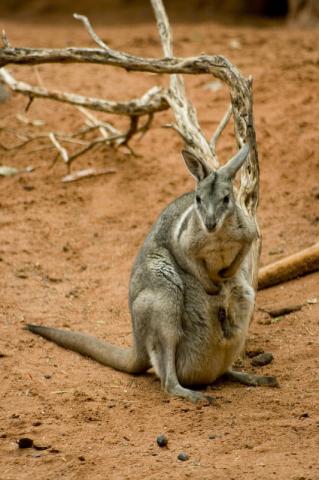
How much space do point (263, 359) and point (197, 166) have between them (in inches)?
56.3

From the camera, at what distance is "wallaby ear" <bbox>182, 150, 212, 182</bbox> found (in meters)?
5.41

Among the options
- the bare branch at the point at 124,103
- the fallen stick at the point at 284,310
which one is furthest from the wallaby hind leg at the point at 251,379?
the bare branch at the point at 124,103

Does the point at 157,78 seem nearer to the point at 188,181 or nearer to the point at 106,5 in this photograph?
the point at 188,181

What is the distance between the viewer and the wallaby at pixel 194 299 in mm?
5465

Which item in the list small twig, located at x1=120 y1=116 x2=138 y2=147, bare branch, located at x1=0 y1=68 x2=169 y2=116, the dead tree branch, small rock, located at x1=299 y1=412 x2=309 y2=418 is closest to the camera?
small rock, located at x1=299 y1=412 x2=309 y2=418

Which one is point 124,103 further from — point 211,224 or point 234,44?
point 234,44

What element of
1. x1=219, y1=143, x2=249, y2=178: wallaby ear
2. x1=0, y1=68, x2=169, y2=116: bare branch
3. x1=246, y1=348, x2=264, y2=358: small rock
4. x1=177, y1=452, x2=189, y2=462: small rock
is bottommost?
x1=246, y1=348, x2=264, y2=358: small rock

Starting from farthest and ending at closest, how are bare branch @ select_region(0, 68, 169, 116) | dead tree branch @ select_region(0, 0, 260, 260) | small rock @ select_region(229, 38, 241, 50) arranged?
small rock @ select_region(229, 38, 241, 50) < bare branch @ select_region(0, 68, 169, 116) < dead tree branch @ select_region(0, 0, 260, 260)

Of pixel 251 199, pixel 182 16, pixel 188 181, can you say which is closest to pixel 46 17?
pixel 182 16

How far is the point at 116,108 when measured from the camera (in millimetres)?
8664

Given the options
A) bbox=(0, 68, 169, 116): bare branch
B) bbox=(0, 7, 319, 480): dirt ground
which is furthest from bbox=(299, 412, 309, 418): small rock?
bbox=(0, 68, 169, 116): bare branch

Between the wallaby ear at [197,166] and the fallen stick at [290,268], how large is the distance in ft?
6.27

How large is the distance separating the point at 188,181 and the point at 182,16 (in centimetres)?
746

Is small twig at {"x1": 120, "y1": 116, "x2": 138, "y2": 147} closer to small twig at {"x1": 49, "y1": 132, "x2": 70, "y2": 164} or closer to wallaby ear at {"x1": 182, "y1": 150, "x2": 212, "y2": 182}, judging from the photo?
small twig at {"x1": 49, "y1": 132, "x2": 70, "y2": 164}
